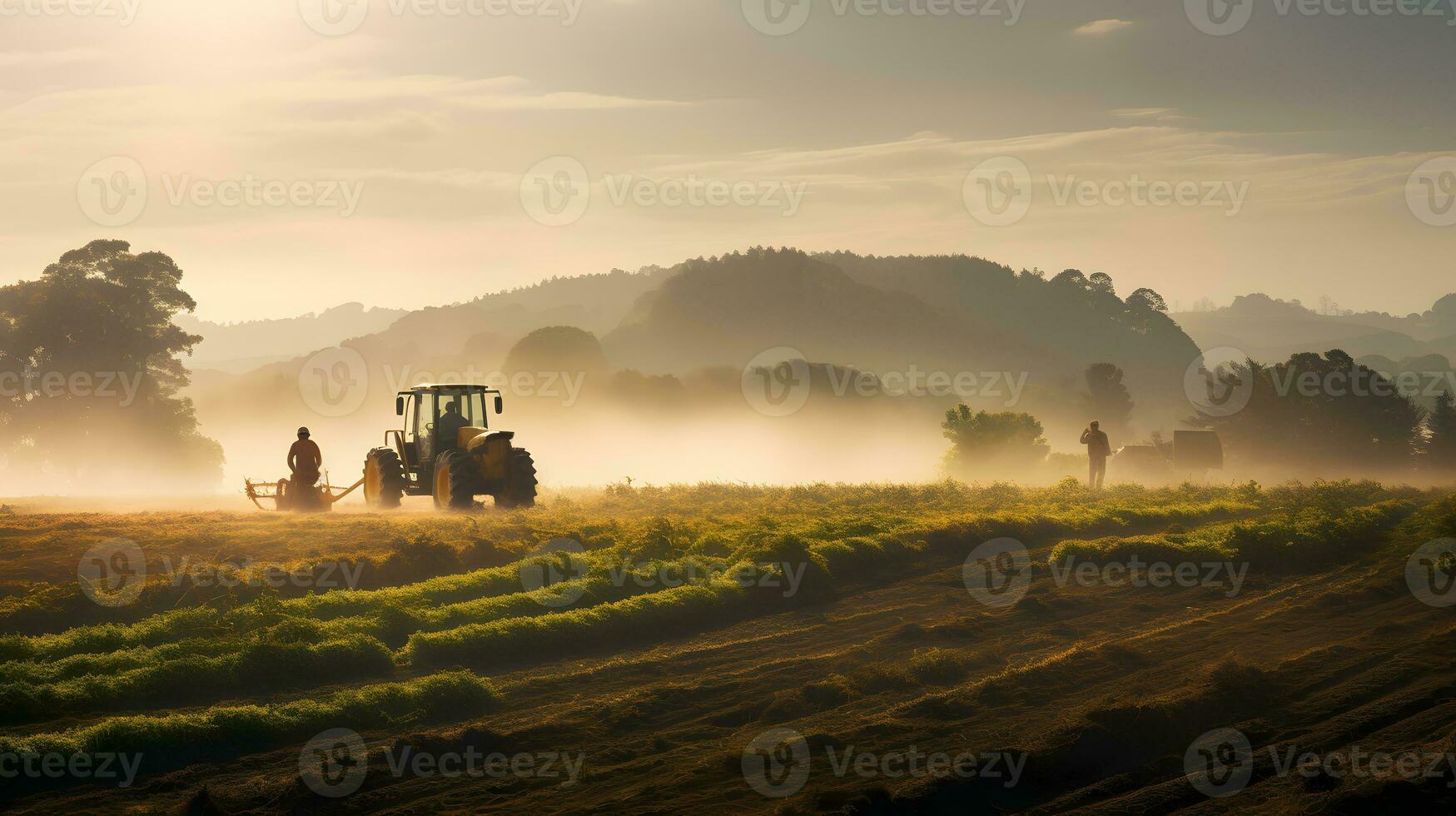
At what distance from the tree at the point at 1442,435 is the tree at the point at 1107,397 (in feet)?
161

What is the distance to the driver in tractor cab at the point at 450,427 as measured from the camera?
30.4m

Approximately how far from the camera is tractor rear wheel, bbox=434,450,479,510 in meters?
27.8

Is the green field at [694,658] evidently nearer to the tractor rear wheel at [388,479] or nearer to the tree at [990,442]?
the tractor rear wheel at [388,479]

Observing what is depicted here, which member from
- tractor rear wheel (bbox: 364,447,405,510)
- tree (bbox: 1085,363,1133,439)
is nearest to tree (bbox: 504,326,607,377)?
tree (bbox: 1085,363,1133,439)

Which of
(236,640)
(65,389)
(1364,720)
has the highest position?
(65,389)

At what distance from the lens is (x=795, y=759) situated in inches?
404

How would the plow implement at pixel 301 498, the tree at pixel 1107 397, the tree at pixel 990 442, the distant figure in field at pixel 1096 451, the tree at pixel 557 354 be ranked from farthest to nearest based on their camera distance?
the tree at pixel 1107 397, the tree at pixel 557 354, the tree at pixel 990 442, the distant figure in field at pixel 1096 451, the plow implement at pixel 301 498

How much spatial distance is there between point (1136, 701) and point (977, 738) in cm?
208

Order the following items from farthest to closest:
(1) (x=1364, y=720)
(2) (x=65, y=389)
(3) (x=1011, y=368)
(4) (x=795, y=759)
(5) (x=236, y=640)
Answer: (3) (x=1011, y=368) → (2) (x=65, y=389) → (5) (x=236, y=640) → (1) (x=1364, y=720) → (4) (x=795, y=759)

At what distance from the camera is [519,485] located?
28625 millimetres

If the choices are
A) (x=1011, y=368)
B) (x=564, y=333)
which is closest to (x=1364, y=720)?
(x=564, y=333)

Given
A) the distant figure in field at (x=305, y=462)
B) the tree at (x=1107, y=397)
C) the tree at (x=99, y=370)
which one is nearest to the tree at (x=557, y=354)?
the tree at (x=99, y=370)

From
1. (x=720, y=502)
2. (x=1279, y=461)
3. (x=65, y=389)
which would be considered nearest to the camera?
(x=720, y=502)

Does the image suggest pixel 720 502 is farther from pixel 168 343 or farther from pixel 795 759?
pixel 168 343
